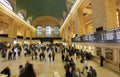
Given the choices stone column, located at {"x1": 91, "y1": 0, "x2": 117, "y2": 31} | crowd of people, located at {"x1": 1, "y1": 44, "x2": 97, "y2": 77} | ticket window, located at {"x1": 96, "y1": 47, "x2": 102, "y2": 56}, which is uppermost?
stone column, located at {"x1": 91, "y1": 0, "x2": 117, "y2": 31}

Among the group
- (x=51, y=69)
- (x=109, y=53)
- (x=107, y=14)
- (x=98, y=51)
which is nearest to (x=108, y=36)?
(x=109, y=53)

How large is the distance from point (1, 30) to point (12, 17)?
10.4 meters

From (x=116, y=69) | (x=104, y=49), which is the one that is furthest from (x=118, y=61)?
(x=104, y=49)

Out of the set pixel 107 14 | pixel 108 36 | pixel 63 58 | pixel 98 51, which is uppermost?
pixel 107 14

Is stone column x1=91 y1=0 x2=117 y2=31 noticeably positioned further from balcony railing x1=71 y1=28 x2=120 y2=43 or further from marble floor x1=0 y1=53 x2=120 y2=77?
marble floor x1=0 y1=53 x2=120 y2=77

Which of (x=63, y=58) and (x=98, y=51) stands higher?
(x=98, y=51)

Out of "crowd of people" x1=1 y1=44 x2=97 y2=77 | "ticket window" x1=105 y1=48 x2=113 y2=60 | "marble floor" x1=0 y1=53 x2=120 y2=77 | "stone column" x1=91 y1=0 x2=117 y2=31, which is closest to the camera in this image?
"crowd of people" x1=1 y1=44 x2=97 y2=77

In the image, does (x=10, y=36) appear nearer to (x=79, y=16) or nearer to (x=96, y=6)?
(x=79, y=16)

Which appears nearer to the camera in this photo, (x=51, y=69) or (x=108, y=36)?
(x=108, y=36)

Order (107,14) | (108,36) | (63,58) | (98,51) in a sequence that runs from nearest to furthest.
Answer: (108,36) < (107,14) < (98,51) < (63,58)

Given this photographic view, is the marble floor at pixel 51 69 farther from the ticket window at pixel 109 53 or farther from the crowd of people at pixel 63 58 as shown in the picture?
the ticket window at pixel 109 53

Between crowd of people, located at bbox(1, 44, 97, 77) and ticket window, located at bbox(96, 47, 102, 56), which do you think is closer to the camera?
crowd of people, located at bbox(1, 44, 97, 77)

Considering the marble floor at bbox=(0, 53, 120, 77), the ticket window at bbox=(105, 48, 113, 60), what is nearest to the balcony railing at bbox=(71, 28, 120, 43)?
the ticket window at bbox=(105, 48, 113, 60)

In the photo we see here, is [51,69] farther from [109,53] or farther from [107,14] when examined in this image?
[107,14]
